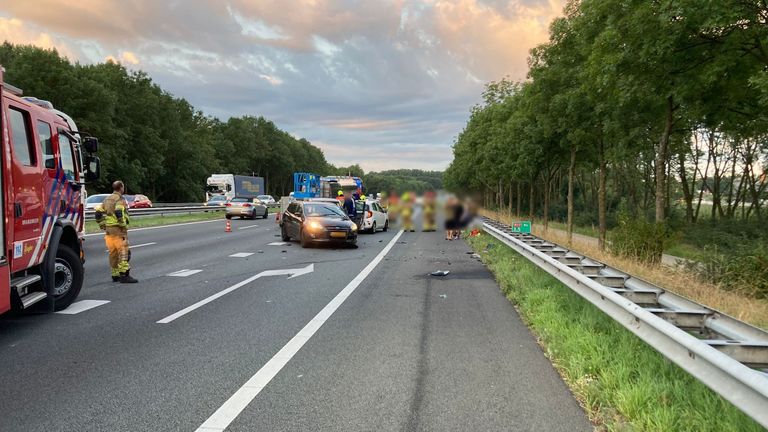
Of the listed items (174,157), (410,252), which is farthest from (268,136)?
(410,252)

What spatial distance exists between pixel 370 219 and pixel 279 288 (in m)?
15.1

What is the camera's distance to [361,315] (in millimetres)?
6984

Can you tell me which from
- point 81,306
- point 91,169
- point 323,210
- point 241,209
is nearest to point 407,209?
point 323,210

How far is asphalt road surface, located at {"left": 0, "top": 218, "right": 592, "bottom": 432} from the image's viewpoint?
3.70 meters

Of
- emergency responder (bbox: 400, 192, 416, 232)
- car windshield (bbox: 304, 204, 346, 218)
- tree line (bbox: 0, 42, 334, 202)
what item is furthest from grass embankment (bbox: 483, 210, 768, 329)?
tree line (bbox: 0, 42, 334, 202)

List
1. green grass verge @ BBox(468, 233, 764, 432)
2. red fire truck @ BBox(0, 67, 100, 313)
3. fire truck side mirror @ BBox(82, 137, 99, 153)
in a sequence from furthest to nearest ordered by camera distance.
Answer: fire truck side mirror @ BBox(82, 137, 99, 153)
red fire truck @ BBox(0, 67, 100, 313)
green grass verge @ BBox(468, 233, 764, 432)

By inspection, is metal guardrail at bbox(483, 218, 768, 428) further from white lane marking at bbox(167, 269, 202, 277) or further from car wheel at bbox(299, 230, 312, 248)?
car wheel at bbox(299, 230, 312, 248)

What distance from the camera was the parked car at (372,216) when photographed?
2362 cm

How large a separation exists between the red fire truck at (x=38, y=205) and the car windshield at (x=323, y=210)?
9.41 meters

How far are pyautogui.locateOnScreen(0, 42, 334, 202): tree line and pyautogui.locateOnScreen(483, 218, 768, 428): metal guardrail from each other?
50910 millimetres

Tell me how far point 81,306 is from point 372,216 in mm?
17258

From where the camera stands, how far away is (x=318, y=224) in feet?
53.0

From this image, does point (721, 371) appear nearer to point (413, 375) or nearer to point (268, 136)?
point (413, 375)

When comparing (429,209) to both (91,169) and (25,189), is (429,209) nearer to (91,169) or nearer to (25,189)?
(91,169)
